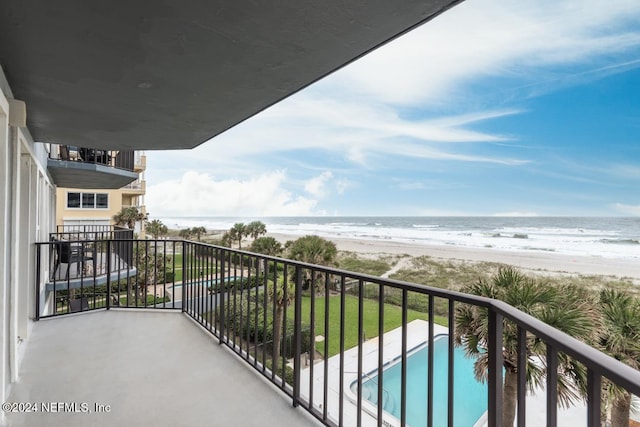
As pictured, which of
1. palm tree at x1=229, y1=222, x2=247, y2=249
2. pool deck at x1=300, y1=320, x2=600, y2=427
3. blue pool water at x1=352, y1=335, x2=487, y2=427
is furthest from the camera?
palm tree at x1=229, y1=222, x2=247, y2=249

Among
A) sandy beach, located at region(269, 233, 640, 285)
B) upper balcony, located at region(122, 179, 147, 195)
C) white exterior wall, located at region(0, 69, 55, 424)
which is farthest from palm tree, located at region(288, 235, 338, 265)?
sandy beach, located at region(269, 233, 640, 285)

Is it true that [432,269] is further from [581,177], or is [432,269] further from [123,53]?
[123,53]

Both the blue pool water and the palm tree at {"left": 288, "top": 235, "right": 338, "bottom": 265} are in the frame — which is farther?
the palm tree at {"left": 288, "top": 235, "right": 338, "bottom": 265}

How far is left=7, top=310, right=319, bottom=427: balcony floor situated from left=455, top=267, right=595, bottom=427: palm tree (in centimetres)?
343

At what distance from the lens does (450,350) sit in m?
1.22

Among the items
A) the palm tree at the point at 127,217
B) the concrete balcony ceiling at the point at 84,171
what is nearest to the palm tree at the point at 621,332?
the concrete balcony ceiling at the point at 84,171

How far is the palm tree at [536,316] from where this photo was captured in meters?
4.31

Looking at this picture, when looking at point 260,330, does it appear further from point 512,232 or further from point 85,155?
point 512,232

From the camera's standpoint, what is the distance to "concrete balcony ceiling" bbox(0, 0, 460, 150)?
51.1 inches

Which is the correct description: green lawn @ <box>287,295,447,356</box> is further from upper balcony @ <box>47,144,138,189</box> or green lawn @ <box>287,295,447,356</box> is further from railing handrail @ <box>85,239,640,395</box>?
railing handrail @ <box>85,239,640,395</box>

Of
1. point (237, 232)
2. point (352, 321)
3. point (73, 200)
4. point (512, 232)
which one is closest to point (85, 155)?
point (352, 321)

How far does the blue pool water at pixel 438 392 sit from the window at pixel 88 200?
1786cm

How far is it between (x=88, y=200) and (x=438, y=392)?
1996 cm

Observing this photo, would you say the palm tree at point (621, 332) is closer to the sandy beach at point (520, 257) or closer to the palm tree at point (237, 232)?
the sandy beach at point (520, 257)
